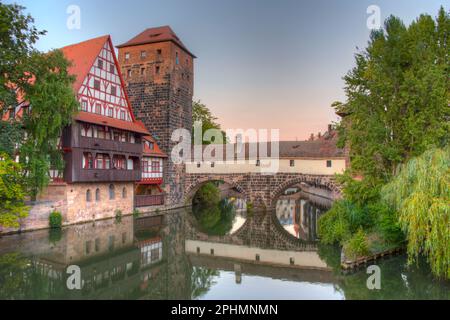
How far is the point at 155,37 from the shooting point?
30.7 meters

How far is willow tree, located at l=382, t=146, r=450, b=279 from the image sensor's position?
949cm

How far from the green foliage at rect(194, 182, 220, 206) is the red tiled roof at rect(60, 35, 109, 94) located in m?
17.4

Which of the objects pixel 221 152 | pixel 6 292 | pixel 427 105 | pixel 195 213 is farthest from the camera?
pixel 221 152

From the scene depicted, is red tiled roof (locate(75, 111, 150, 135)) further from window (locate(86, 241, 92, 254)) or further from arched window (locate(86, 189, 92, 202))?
window (locate(86, 241, 92, 254))

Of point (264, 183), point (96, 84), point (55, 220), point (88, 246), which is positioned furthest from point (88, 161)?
point (264, 183)

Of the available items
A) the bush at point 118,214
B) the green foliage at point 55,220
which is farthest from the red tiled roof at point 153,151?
the green foliage at point 55,220

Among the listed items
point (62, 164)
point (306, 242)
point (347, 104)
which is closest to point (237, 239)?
point (306, 242)

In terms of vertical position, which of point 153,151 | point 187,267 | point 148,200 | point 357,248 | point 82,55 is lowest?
point 187,267

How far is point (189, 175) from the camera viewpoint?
31.6 m

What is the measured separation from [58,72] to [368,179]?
15771 millimetres

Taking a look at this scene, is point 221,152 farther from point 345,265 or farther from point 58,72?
point 345,265

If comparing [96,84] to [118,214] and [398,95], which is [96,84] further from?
[398,95]

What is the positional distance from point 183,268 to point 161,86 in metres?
19.8

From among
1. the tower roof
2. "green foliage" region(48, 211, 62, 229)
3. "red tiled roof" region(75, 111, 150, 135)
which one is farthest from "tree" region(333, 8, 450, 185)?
the tower roof
